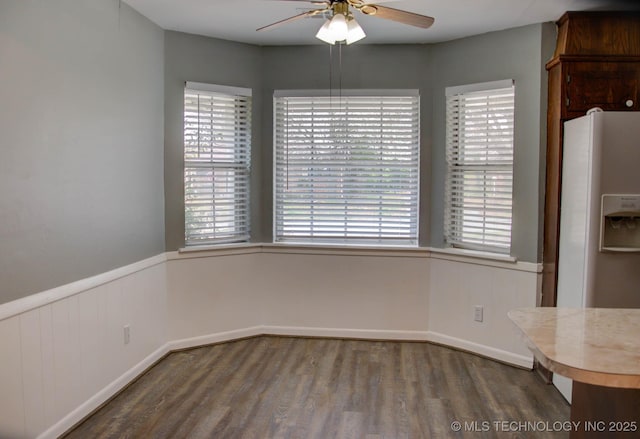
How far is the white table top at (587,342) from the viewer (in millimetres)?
1264

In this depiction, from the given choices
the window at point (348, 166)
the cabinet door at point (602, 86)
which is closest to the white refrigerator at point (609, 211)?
the cabinet door at point (602, 86)

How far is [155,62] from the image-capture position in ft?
11.8

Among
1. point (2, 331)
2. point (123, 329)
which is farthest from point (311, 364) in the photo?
point (2, 331)

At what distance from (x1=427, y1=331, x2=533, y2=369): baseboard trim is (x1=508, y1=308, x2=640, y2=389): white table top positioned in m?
1.84

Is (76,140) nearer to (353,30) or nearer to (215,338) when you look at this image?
(353,30)

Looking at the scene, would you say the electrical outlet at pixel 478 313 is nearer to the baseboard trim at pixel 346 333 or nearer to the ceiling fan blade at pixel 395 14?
the baseboard trim at pixel 346 333

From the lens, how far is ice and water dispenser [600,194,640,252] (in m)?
2.67

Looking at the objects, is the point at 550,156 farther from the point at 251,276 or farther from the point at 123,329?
the point at 123,329

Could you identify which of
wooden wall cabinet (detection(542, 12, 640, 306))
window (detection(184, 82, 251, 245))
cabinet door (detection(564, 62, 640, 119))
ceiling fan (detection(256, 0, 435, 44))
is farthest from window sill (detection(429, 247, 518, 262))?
ceiling fan (detection(256, 0, 435, 44))

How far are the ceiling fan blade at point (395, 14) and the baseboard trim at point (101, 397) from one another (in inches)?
104

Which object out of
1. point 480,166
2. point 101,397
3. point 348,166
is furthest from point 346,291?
point 101,397

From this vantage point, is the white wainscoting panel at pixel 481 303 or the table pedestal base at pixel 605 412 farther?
the white wainscoting panel at pixel 481 303

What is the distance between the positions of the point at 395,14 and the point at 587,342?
171 centimetres

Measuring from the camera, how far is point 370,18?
11.2 feet
